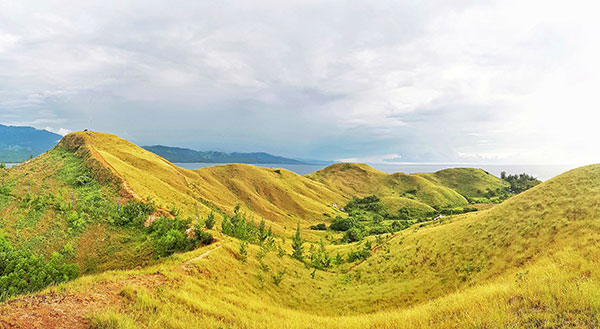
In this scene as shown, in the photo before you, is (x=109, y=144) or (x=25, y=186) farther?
(x=109, y=144)

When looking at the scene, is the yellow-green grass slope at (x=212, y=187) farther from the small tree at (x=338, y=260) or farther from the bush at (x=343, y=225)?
the small tree at (x=338, y=260)

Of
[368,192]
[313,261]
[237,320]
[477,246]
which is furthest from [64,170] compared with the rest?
[368,192]

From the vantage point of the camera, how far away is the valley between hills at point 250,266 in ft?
31.4

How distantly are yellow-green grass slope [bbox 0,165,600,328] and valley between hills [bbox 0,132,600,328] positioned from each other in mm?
92

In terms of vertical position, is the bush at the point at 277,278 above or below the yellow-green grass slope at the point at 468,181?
below

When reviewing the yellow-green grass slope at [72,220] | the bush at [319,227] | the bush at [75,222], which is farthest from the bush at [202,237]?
the bush at [319,227]

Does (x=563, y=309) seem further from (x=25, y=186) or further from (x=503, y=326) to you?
(x=25, y=186)

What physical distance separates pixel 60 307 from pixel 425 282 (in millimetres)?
25579

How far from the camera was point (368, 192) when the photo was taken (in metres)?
156

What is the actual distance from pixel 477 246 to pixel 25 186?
57392 mm

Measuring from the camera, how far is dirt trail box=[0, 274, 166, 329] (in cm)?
845

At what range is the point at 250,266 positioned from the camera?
2250 cm

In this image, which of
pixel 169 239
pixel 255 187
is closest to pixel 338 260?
pixel 169 239

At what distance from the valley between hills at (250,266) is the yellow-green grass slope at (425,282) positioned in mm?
92
